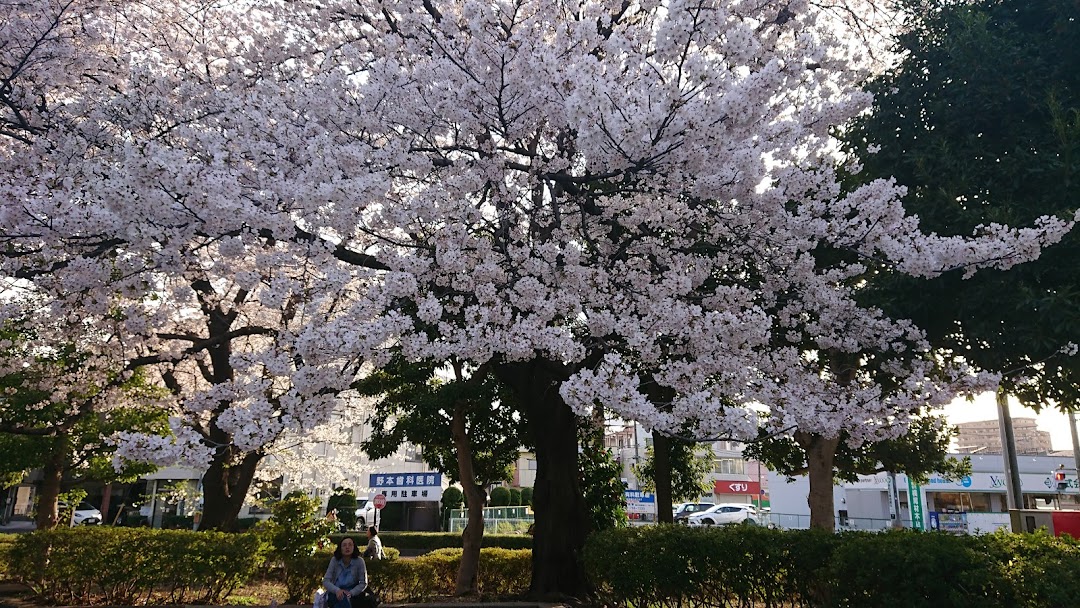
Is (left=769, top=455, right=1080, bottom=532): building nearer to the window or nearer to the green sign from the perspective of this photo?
the green sign

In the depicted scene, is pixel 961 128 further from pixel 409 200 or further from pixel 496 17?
pixel 409 200

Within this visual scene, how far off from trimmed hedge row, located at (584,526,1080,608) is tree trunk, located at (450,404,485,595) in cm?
252

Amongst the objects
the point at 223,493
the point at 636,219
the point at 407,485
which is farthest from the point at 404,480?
the point at 636,219

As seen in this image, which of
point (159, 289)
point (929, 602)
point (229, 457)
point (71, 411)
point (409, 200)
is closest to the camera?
point (929, 602)

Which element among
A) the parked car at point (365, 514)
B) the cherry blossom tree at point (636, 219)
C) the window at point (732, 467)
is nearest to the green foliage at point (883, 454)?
the cherry blossom tree at point (636, 219)

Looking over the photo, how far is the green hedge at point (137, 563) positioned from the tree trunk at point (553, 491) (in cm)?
413

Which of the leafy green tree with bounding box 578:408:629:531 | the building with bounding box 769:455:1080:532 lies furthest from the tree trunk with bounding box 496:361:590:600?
the building with bounding box 769:455:1080:532

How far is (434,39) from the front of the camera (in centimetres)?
750

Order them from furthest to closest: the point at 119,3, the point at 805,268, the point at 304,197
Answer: the point at 119,3 → the point at 805,268 → the point at 304,197

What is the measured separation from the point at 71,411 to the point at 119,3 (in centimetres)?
614

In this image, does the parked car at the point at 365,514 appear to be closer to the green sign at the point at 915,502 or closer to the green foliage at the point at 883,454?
the green foliage at the point at 883,454

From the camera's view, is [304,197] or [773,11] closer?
[304,197]

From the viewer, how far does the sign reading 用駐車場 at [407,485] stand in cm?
2059

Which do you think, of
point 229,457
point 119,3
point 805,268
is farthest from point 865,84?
point 229,457
